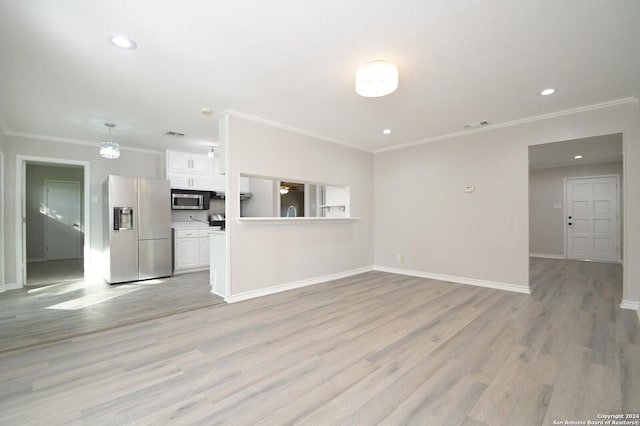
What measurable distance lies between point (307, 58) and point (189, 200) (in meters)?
4.56

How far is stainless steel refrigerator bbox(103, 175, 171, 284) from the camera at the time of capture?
4.84 metres

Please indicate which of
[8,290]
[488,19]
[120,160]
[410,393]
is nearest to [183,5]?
[488,19]

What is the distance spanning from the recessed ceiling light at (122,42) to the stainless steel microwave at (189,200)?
3.87 meters

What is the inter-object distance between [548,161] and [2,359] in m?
9.57

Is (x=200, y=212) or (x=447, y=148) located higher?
(x=447, y=148)

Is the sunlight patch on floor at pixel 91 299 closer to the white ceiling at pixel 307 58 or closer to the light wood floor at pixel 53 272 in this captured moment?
the light wood floor at pixel 53 272

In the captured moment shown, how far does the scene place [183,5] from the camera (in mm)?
1874

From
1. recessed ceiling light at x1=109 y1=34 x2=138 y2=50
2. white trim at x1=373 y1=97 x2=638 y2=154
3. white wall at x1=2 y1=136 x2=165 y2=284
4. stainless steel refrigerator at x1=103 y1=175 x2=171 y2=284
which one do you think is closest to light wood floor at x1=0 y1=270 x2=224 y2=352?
stainless steel refrigerator at x1=103 y1=175 x2=171 y2=284

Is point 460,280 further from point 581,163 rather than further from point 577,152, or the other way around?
point 581,163

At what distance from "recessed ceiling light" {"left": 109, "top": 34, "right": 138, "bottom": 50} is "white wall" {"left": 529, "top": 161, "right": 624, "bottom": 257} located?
9.35m

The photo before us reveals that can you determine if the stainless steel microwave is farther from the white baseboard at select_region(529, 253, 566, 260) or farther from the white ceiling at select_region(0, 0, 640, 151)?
the white baseboard at select_region(529, 253, 566, 260)

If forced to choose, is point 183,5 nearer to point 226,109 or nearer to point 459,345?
point 226,109

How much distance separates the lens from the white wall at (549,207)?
7336 mm

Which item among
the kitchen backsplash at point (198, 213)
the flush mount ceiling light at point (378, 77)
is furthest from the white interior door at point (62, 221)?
the flush mount ceiling light at point (378, 77)
